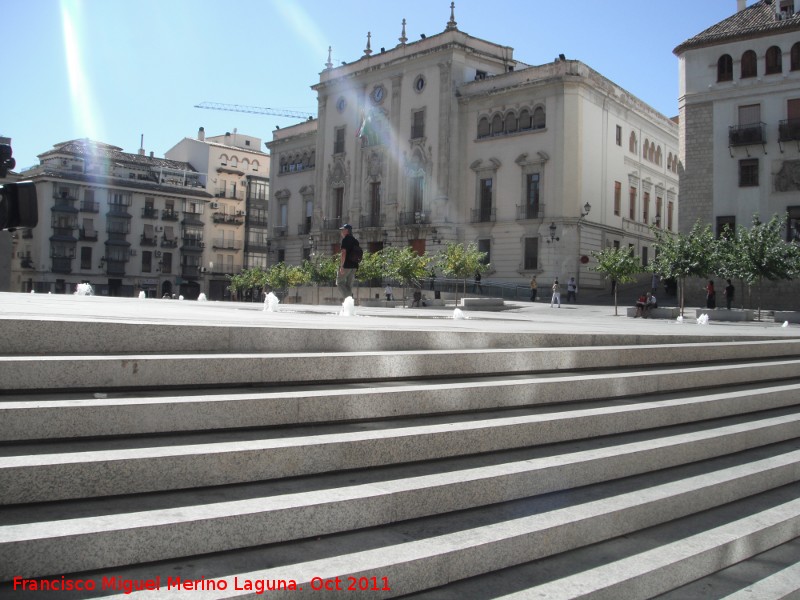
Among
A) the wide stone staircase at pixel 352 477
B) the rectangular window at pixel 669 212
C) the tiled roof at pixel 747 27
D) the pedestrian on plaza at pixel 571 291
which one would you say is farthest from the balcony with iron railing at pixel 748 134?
the wide stone staircase at pixel 352 477

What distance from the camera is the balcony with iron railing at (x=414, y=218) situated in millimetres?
45281

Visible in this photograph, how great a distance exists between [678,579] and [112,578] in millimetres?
2968

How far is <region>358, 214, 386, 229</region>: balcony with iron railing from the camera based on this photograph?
48750 mm

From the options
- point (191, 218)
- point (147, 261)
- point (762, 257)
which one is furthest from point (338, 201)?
point (762, 257)

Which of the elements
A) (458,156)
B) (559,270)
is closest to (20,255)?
(458,156)

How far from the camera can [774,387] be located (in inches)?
302

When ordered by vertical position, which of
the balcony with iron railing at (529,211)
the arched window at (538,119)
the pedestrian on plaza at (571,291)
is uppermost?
the arched window at (538,119)

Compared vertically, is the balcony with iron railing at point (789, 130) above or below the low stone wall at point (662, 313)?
above

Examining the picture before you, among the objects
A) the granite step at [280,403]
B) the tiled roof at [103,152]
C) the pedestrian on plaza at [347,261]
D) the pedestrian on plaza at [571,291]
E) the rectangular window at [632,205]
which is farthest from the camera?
the tiled roof at [103,152]

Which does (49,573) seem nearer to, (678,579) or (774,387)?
(678,579)

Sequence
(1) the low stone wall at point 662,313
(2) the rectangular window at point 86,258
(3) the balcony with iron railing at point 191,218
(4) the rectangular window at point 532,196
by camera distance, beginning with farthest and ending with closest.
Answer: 1. (3) the balcony with iron railing at point 191,218
2. (2) the rectangular window at point 86,258
3. (4) the rectangular window at point 532,196
4. (1) the low stone wall at point 662,313

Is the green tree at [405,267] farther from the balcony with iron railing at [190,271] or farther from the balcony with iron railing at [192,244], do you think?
the balcony with iron railing at [192,244]

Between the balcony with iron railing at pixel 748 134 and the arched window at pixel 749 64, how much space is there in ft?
7.81

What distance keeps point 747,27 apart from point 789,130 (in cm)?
526
